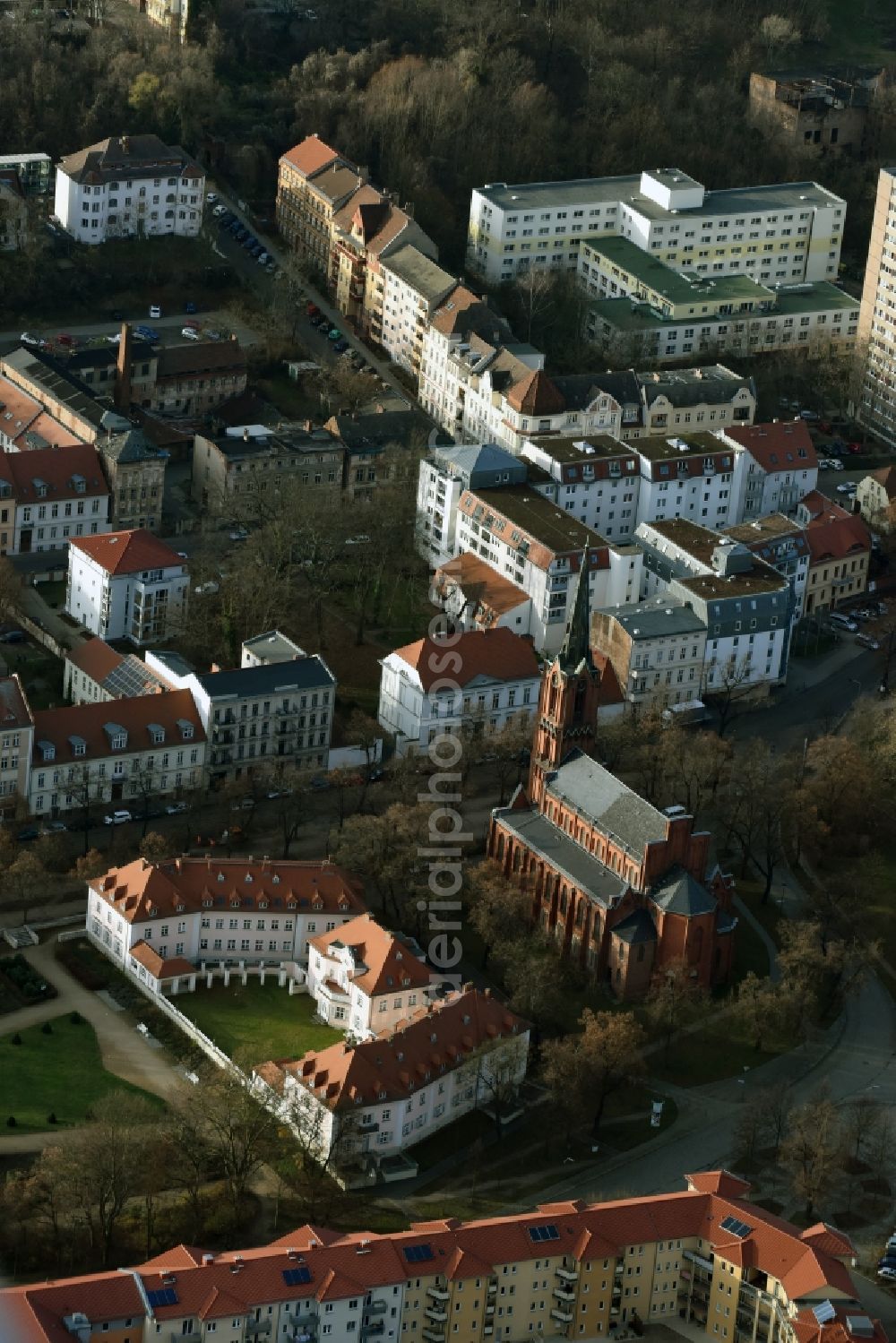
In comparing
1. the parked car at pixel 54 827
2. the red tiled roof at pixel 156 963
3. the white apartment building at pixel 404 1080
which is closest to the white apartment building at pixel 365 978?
the white apartment building at pixel 404 1080

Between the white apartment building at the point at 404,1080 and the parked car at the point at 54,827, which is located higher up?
the white apartment building at the point at 404,1080

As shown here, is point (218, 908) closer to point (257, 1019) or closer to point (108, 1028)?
point (257, 1019)

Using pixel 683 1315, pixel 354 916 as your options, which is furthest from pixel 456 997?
pixel 683 1315

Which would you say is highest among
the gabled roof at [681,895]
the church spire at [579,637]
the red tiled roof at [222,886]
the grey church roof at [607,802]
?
the church spire at [579,637]

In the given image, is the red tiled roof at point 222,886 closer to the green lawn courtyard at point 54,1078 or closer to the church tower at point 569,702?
the green lawn courtyard at point 54,1078

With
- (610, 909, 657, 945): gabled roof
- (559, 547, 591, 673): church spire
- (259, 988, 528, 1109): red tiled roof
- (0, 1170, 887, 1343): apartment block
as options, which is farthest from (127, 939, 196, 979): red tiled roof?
(559, 547, 591, 673): church spire

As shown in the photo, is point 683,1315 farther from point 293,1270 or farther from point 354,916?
point 354,916

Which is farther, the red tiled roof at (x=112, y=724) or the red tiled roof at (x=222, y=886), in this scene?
the red tiled roof at (x=112, y=724)
